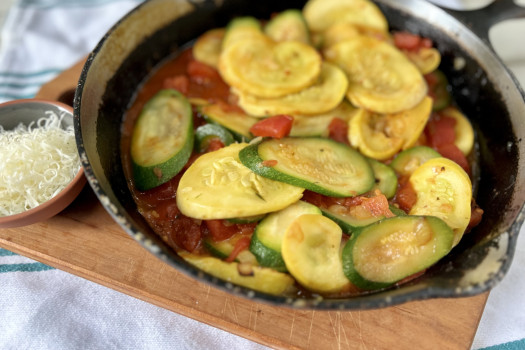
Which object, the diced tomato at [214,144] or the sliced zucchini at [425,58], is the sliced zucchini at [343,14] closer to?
the sliced zucchini at [425,58]

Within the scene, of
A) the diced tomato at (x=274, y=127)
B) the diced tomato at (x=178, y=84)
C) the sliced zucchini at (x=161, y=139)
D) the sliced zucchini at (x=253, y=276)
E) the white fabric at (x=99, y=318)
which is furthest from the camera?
the diced tomato at (x=178, y=84)

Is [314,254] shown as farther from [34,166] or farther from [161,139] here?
[34,166]

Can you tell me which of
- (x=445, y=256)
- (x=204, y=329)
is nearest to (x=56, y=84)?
(x=204, y=329)

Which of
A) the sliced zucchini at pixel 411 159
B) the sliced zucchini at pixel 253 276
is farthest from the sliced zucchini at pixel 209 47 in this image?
the sliced zucchini at pixel 253 276

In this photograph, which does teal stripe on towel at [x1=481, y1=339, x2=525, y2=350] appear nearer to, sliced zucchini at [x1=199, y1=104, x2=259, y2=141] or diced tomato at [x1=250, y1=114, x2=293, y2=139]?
diced tomato at [x1=250, y1=114, x2=293, y2=139]

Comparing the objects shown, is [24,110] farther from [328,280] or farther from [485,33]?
[485,33]

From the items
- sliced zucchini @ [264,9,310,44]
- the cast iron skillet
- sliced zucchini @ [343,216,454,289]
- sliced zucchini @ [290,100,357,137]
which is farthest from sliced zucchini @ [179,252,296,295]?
sliced zucchini @ [264,9,310,44]
